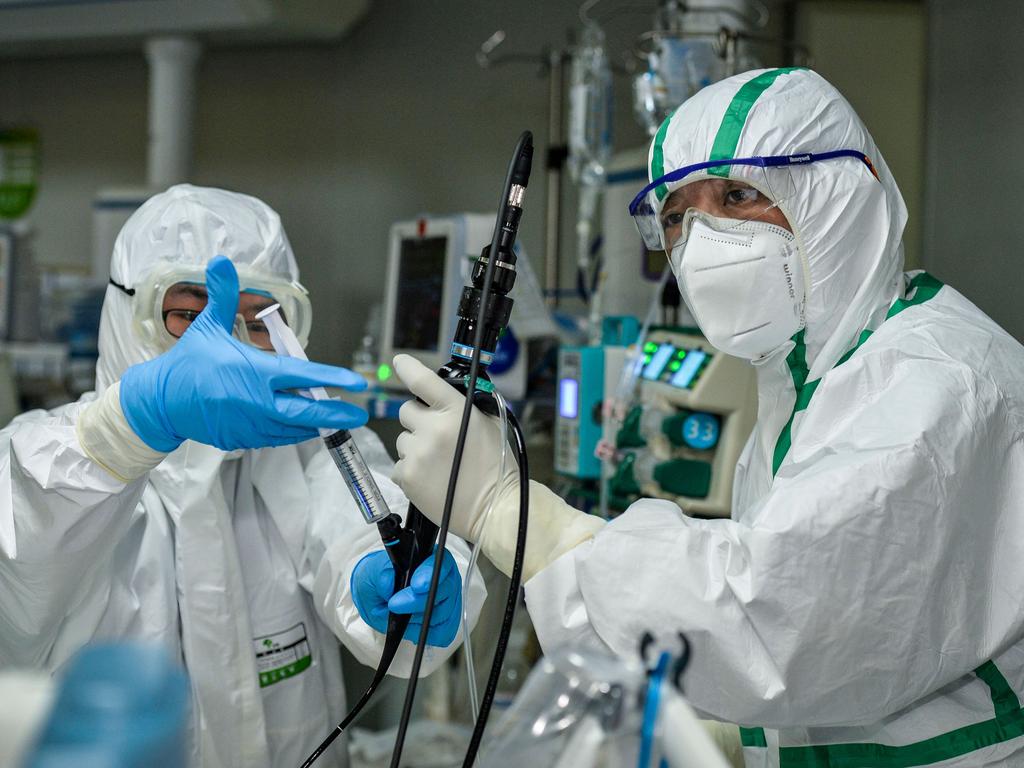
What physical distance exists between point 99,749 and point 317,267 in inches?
153

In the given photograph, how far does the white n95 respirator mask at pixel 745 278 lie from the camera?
3.87ft

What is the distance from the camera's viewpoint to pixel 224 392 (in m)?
0.99

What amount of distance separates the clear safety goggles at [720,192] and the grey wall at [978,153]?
1.52 metres

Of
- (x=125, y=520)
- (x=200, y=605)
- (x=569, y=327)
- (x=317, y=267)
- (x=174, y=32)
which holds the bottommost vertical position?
(x=200, y=605)

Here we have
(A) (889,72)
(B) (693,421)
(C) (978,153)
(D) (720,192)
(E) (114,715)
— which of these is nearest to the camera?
(E) (114,715)

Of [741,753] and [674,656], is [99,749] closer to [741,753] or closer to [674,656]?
[674,656]

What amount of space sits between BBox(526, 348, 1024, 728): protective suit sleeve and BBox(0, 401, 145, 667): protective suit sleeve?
55 cm

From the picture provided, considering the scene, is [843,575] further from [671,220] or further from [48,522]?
[48,522]

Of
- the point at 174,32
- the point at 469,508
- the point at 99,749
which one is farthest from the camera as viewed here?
the point at 174,32

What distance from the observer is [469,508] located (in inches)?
39.1

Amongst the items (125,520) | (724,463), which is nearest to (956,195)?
(724,463)

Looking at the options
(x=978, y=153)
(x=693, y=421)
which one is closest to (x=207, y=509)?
(x=693, y=421)

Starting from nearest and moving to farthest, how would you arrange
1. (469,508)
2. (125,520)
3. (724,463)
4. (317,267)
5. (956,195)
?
(469,508) → (125,520) → (724,463) → (956,195) → (317,267)

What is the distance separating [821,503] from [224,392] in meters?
0.61
